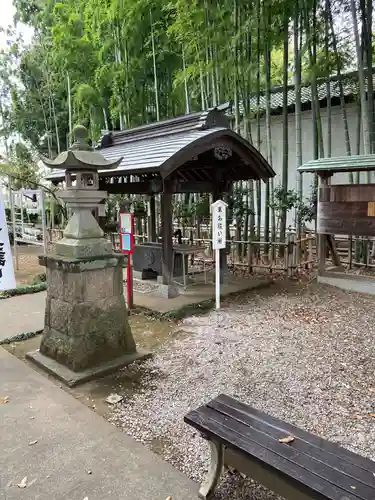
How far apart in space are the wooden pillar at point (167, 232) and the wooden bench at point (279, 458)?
373cm

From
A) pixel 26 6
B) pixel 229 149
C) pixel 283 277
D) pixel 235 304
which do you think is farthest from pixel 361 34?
pixel 26 6

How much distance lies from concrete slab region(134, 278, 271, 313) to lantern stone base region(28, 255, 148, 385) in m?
1.57

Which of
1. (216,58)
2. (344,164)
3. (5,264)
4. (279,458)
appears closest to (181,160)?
(5,264)

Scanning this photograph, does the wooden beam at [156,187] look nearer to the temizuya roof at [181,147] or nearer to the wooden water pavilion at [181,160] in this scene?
the wooden water pavilion at [181,160]

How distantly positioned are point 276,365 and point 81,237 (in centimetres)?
222

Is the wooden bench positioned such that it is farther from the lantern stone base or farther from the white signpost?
the white signpost

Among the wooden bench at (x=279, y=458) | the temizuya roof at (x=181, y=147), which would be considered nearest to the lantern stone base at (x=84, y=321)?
A: the temizuya roof at (x=181, y=147)

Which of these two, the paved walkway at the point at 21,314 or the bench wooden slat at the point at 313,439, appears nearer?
the bench wooden slat at the point at 313,439

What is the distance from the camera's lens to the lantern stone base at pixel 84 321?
349cm

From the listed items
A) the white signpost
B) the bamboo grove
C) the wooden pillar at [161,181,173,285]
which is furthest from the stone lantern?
the bamboo grove

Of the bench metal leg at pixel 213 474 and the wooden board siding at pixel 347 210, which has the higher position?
the wooden board siding at pixel 347 210

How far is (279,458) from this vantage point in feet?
5.79

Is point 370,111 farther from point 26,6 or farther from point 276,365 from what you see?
point 26,6

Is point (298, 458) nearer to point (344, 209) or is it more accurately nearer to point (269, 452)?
point (269, 452)
